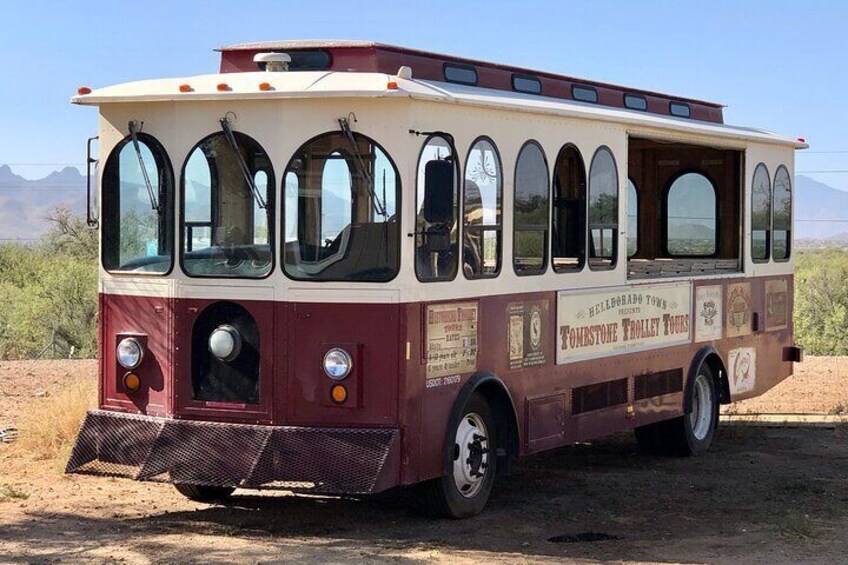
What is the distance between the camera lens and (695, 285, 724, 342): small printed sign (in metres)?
12.9

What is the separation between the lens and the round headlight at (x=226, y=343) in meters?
8.90

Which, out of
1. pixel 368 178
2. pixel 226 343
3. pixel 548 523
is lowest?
pixel 548 523

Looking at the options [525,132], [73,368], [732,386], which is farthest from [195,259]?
[73,368]

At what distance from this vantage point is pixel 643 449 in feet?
43.6

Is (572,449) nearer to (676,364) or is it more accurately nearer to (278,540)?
(676,364)

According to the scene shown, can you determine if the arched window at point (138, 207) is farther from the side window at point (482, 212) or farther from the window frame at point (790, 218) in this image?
the window frame at point (790, 218)

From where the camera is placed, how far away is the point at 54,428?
12.3 m

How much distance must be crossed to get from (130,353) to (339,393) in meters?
1.47

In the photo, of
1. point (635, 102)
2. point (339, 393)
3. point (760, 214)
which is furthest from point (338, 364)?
point (760, 214)

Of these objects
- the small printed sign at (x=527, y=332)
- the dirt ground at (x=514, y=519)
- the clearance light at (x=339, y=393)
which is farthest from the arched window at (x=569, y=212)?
the clearance light at (x=339, y=393)

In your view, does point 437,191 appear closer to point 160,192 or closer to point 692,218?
point 160,192

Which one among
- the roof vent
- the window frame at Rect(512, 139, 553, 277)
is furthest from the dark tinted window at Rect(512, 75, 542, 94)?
the roof vent

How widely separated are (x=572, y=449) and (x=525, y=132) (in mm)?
4155

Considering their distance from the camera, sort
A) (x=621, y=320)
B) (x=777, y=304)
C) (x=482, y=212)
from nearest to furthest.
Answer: (x=482, y=212)
(x=621, y=320)
(x=777, y=304)
